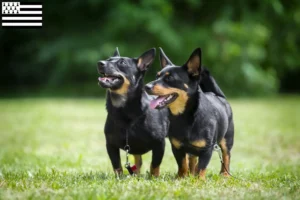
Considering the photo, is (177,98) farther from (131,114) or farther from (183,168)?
(183,168)

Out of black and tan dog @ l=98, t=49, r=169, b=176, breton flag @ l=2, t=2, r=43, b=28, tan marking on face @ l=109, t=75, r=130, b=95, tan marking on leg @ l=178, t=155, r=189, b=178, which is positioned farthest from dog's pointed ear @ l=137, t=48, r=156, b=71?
breton flag @ l=2, t=2, r=43, b=28

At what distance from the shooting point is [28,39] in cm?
2956

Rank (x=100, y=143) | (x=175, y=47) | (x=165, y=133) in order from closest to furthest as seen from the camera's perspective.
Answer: (x=165, y=133), (x=100, y=143), (x=175, y=47)

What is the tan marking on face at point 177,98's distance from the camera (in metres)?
5.08

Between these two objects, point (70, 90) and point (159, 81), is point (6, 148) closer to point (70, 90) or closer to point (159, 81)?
point (159, 81)

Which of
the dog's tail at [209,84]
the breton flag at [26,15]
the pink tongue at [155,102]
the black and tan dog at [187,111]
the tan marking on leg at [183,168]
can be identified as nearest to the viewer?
the pink tongue at [155,102]

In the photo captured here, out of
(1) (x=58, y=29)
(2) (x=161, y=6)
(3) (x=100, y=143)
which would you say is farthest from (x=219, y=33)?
(3) (x=100, y=143)

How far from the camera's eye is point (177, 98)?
206 inches

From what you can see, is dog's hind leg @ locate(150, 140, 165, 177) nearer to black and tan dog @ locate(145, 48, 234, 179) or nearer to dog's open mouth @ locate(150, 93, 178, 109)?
black and tan dog @ locate(145, 48, 234, 179)

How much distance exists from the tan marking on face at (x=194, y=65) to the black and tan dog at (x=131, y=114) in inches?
23.2

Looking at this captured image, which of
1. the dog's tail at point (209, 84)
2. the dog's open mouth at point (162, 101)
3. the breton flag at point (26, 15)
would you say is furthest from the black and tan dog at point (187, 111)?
the breton flag at point (26, 15)

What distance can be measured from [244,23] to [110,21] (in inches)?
272

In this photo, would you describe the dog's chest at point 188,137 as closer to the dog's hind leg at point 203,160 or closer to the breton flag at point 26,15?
the dog's hind leg at point 203,160

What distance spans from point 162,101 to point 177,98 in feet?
0.62
